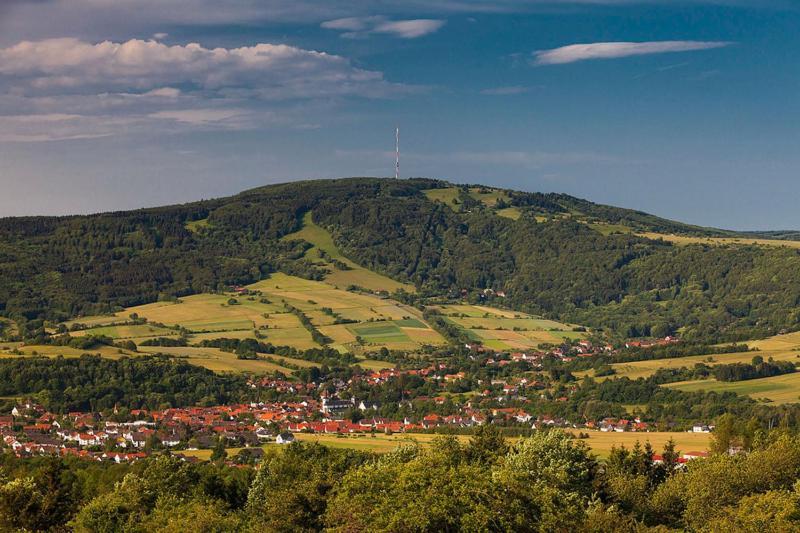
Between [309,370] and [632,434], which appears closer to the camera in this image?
[632,434]

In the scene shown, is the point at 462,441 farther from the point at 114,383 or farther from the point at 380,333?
the point at 380,333

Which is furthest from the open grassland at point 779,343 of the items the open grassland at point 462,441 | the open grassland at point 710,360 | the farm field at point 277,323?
the open grassland at point 462,441

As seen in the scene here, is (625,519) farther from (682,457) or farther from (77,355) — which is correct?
(77,355)

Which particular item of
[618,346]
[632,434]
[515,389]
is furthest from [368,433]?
[618,346]

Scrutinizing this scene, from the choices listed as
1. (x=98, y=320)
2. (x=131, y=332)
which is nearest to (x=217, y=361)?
(x=131, y=332)

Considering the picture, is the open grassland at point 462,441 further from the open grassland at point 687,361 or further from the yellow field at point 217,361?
the yellow field at point 217,361

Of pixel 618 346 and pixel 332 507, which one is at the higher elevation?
pixel 332 507
